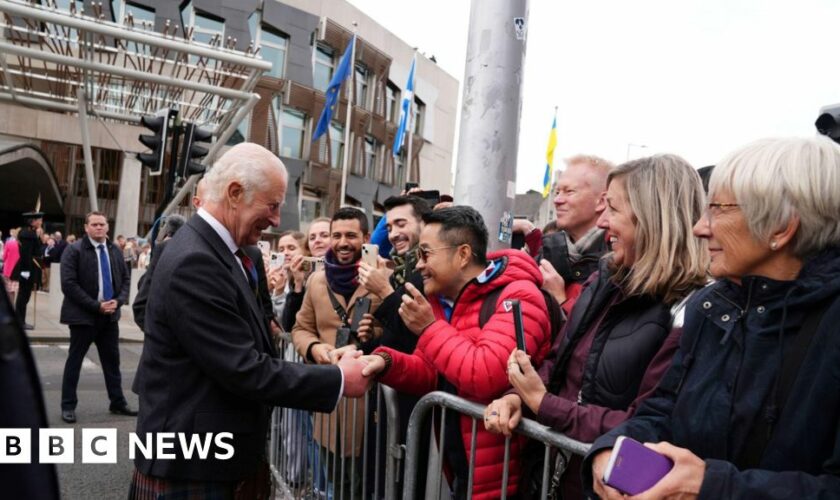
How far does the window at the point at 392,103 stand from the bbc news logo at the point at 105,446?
33.6 m

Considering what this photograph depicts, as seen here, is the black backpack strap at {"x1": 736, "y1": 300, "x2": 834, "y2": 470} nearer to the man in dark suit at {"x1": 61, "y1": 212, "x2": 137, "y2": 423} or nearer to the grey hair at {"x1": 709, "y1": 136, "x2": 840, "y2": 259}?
the grey hair at {"x1": 709, "y1": 136, "x2": 840, "y2": 259}

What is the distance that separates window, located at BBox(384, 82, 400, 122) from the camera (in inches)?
1501

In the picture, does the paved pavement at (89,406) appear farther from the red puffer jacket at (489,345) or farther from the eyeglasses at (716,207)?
the eyeglasses at (716,207)

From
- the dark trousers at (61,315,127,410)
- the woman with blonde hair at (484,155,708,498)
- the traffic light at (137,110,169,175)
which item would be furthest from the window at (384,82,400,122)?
the woman with blonde hair at (484,155,708,498)

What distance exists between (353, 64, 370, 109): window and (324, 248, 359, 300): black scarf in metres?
32.3

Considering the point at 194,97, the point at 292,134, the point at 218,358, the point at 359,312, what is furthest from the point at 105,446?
the point at 292,134

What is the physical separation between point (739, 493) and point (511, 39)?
2.90 meters

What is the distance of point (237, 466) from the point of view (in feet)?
7.94

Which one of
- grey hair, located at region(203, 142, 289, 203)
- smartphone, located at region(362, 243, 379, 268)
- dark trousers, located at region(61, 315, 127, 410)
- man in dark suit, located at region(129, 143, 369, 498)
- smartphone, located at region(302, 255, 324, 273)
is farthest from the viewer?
dark trousers, located at region(61, 315, 127, 410)

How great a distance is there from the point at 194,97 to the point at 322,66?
448 inches

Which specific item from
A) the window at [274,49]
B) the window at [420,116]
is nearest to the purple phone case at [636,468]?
the window at [274,49]

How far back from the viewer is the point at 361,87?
35.8 m

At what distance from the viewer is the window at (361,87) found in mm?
35194

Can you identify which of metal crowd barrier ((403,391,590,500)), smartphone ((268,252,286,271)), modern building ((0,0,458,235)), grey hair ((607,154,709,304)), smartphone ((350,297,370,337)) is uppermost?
modern building ((0,0,458,235))
